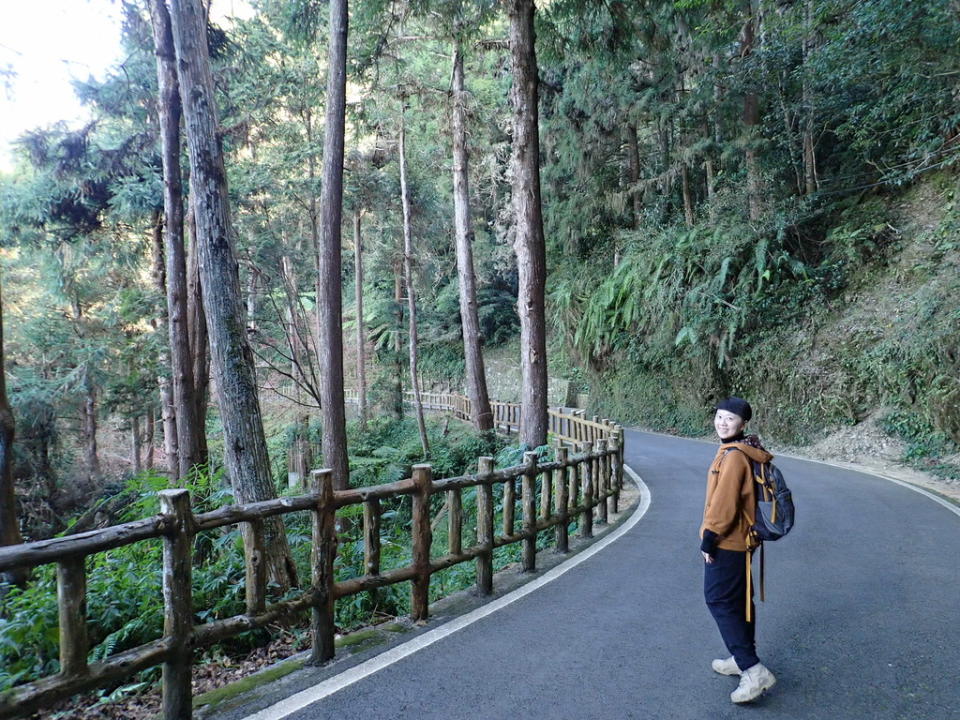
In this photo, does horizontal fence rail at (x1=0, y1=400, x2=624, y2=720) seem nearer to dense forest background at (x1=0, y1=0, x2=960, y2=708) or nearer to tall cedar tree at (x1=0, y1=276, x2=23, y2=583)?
dense forest background at (x1=0, y1=0, x2=960, y2=708)

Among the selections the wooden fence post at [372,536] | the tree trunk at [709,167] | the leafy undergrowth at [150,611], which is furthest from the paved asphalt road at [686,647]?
the tree trunk at [709,167]

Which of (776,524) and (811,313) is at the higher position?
(811,313)

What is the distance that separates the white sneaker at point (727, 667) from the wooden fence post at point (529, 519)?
251 cm

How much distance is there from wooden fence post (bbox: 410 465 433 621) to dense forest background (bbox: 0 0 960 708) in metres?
1.32

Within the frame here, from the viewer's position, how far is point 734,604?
3.51 meters

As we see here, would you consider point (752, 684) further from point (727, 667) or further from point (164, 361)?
point (164, 361)

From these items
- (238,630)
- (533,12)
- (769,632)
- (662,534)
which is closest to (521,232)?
(533,12)

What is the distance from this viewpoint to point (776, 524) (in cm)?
342

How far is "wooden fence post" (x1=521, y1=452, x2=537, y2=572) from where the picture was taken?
617 cm

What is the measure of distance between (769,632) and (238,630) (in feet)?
12.4

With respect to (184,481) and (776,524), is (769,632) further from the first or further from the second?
→ (184,481)

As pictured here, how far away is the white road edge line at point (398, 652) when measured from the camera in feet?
11.0

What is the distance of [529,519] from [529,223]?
7.46 metres

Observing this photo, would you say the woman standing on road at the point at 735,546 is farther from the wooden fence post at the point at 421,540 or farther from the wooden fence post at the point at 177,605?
the wooden fence post at the point at 177,605
